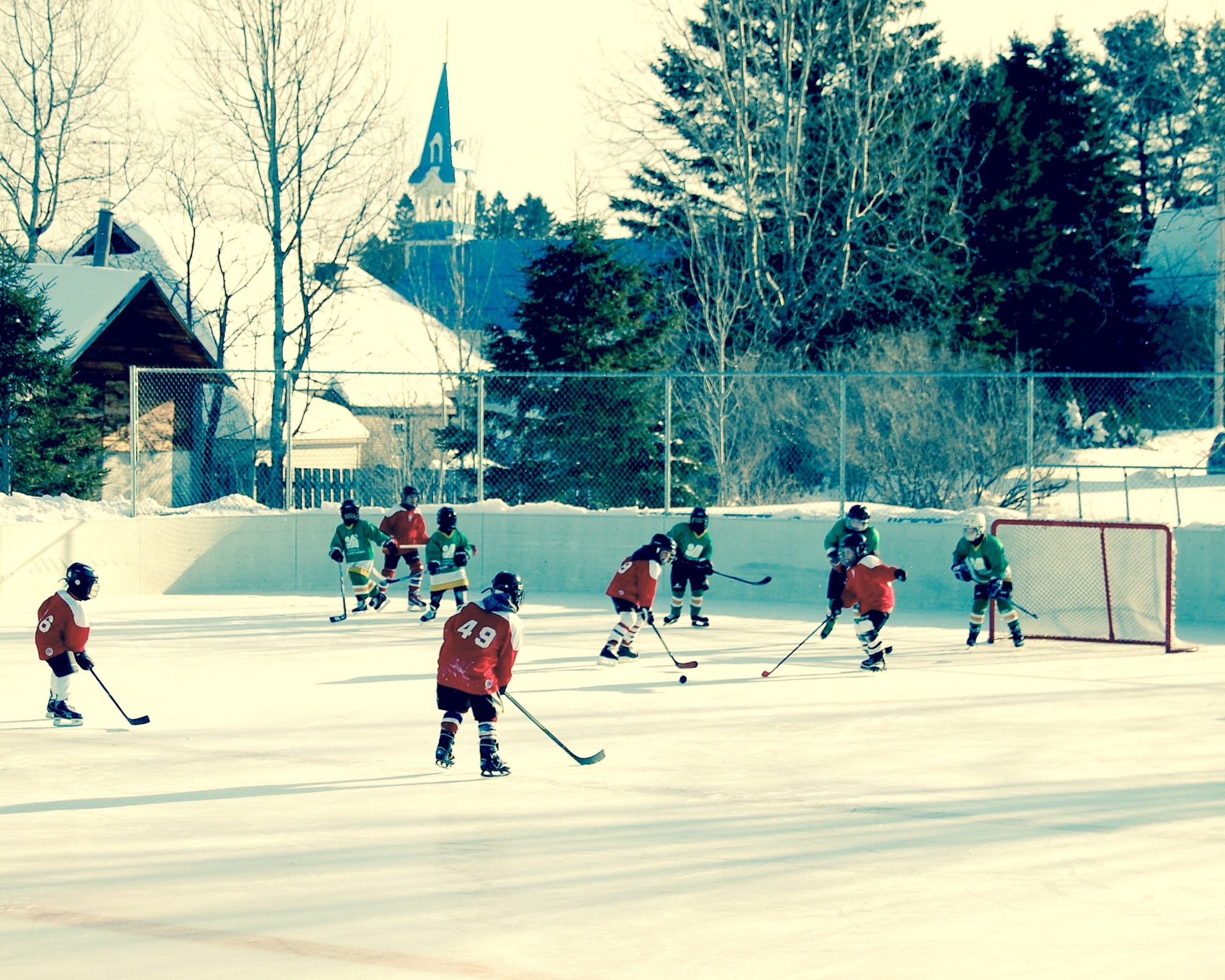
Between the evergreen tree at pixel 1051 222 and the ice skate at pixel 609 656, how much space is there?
20990mm

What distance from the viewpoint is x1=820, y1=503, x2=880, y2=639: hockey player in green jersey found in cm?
1190

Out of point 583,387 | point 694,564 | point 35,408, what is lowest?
point 694,564

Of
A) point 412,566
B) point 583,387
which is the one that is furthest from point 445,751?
point 583,387

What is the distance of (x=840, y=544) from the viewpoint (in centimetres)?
1213

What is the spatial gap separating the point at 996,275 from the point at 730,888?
1095 inches

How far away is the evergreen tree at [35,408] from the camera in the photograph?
20062mm

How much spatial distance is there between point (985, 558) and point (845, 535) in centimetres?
126

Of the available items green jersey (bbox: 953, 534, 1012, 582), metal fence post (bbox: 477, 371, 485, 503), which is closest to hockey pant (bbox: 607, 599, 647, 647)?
green jersey (bbox: 953, 534, 1012, 582)

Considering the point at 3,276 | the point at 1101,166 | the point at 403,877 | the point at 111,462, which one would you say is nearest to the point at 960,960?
the point at 403,877

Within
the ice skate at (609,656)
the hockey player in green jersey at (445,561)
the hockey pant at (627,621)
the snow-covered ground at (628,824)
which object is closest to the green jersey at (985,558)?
the snow-covered ground at (628,824)

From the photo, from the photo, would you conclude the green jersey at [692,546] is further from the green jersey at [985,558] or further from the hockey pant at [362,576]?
the hockey pant at [362,576]

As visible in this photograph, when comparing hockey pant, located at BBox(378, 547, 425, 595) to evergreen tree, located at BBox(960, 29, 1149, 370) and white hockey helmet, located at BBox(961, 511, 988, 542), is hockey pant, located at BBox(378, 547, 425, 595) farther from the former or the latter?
evergreen tree, located at BBox(960, 29, 1149, 370)

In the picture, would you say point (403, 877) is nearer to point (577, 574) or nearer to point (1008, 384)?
point (577, 574)

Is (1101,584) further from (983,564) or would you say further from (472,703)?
(472,703)
